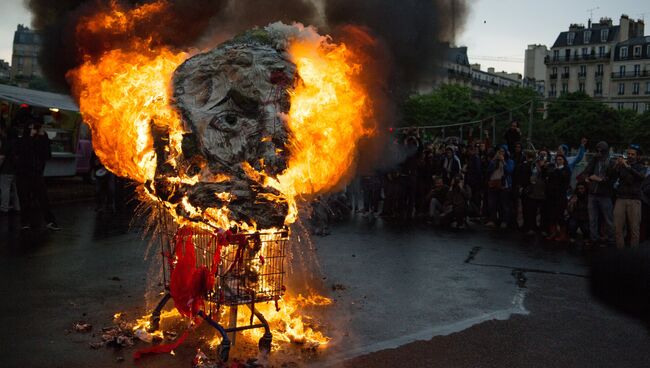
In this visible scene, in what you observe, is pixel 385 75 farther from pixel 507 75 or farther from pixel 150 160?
pixel 507 75

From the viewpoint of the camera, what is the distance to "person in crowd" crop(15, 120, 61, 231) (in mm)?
11648

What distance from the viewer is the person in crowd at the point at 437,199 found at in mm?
15055

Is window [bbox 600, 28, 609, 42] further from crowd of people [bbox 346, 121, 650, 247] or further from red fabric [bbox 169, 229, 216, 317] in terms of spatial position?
red fabric [bbox 169, 229, 216, 317]

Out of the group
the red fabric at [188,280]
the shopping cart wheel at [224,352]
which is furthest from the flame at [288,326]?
the red fabric at [188,280]

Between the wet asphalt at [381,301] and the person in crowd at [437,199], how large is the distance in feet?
9.01

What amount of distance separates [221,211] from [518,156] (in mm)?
10501

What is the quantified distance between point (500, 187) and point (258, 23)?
8.21m

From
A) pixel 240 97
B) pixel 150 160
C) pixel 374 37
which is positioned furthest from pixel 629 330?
pixel 150 160

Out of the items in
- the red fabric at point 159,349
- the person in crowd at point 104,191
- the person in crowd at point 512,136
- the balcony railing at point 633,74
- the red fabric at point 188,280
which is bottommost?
the red fabric at point 159,349

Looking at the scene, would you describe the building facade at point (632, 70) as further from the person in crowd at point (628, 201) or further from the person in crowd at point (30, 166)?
the person in crowd at point (30, 166)

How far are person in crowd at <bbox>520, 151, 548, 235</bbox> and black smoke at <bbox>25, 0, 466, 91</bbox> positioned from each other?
20.4 feet

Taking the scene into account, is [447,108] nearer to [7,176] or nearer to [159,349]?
[7,176]

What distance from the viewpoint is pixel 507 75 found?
12794cm

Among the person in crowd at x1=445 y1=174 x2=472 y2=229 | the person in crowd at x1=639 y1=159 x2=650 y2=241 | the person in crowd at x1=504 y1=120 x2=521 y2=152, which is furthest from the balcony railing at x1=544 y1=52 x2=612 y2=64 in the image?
the person in crowd at x1=639 y1=159 x2=650 y2=241
